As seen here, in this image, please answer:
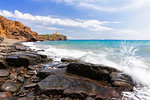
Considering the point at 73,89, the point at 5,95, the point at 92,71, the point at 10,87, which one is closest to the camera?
the point at 5,95

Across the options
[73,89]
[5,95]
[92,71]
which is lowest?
[5,95]

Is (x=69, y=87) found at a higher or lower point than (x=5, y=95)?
higher

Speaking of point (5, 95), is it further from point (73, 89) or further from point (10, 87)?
point (73, 89)

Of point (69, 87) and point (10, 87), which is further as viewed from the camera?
point (10, 87)

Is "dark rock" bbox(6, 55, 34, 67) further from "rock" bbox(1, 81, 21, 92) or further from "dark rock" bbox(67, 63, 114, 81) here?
"dark rock" bbox(67, 63, 114, 81)

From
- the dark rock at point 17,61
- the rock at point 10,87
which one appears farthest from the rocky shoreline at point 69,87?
the dark rock at point 17,61

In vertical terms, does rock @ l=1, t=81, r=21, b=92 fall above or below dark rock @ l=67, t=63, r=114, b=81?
below

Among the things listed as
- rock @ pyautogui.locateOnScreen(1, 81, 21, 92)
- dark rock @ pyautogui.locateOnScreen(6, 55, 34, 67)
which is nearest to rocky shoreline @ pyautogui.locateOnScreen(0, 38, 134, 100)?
rock @ pyautogui.locateOnScreen(1, 81, 21, 92)

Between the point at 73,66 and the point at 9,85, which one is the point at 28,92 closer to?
the point at 9,85

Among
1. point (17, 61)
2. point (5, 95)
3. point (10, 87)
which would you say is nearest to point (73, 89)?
point (5, 95)

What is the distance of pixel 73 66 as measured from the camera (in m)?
5.83

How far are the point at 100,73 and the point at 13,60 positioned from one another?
6.30 m

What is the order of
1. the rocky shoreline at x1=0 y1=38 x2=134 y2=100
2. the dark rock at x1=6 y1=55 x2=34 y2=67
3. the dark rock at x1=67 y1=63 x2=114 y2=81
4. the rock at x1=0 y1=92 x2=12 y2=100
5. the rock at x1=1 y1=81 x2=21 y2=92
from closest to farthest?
the rock at x1=0 y1=92 x2=12 y2=100 < the rocky shoreline at x1=0 y1=38 x2=134 y2=100 < the rock at x1=1 y1=81 x2=21 y2=92 < the dark rock at x1=67 y1=63 x2=114 y2=81 < the dark rock at x1=6 y1=55 x2=34 y2=67

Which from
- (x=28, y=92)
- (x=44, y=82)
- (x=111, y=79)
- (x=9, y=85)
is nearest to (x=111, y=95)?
(x=111, y=79)
